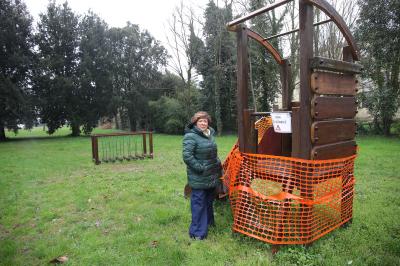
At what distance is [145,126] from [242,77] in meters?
29.9

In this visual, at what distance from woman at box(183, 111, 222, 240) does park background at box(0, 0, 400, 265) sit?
28 centimetres

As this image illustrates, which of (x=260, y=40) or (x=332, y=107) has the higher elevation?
(x=260, y=40)

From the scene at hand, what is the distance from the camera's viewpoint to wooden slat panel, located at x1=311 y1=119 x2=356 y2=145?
3682 millimetres

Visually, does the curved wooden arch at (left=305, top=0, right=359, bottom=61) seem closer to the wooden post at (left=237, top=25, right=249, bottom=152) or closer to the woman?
the wooden post at (left=237, top=25, right=249, bottom=152)

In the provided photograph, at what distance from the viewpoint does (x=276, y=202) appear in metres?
4.02

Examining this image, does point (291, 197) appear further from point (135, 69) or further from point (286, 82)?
point (135, 69)

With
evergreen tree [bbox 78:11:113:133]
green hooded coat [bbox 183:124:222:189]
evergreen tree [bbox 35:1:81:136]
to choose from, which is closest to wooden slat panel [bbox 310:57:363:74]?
green hooded coat [bbox 183:124:222:189]

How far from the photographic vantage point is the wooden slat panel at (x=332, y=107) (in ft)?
12.0

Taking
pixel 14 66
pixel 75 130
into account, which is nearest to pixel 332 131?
pixel 14 66

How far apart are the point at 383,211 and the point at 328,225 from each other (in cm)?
152

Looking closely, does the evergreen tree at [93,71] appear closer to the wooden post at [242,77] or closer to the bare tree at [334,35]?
the bare tree at [334,35]

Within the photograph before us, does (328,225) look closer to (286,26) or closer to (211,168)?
(211,168)

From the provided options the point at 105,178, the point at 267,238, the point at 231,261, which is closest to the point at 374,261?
the point at 267,238

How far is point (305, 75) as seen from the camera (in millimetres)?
3621
